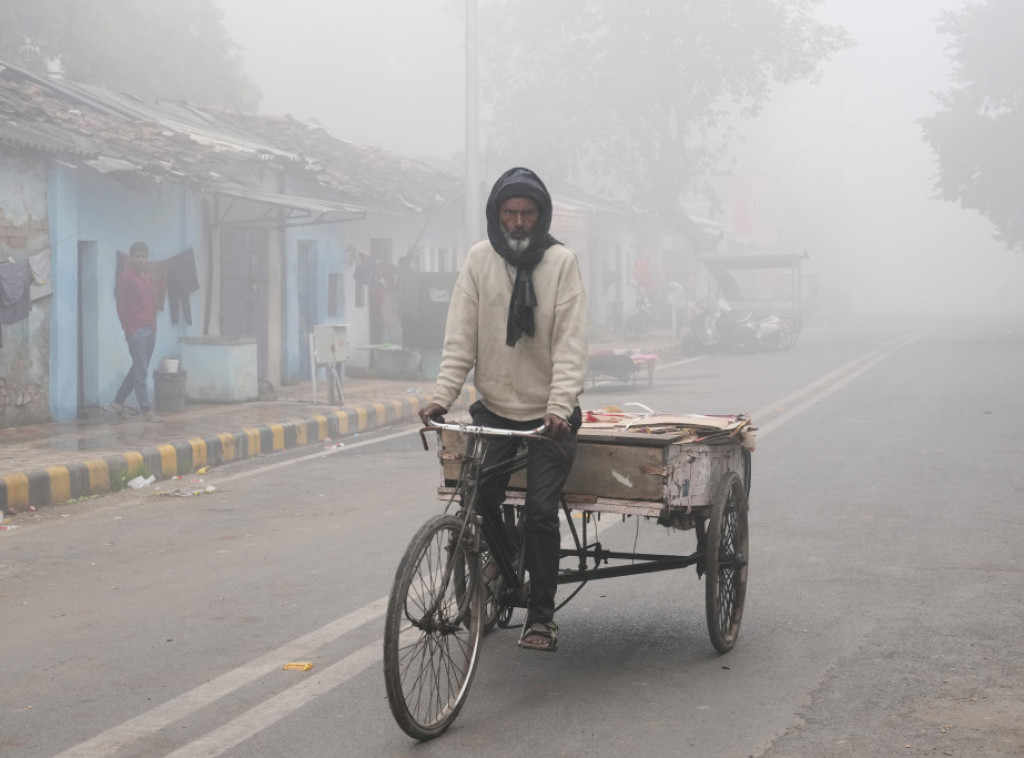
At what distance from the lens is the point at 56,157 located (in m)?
13.7

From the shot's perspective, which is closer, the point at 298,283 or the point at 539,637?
the point at 539,637

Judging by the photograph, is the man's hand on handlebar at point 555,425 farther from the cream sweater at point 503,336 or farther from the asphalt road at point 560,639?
the asphalt road at point 560,639

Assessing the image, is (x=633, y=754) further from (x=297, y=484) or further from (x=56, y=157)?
(x=56, y=157)

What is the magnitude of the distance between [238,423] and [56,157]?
3.36m

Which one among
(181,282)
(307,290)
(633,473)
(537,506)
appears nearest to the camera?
(537,506)

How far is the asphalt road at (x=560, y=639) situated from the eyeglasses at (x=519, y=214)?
5.65 ft

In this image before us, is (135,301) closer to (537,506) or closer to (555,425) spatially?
(537,506)

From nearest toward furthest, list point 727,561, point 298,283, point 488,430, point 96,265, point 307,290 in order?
point 488,430 < point 727,561 < point 96,265 < point 298,283 < point 307,290

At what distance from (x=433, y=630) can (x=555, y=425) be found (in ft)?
2.63

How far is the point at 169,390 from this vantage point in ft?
49.4

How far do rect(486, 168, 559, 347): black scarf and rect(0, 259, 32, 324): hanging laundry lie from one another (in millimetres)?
9701

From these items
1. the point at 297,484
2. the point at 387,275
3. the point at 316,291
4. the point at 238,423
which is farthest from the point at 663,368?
the point at 297,484

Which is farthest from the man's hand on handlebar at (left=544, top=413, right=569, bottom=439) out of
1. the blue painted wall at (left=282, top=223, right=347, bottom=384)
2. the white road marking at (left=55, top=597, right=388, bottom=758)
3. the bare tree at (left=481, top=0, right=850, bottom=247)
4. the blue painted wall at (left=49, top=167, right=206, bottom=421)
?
the bare tree at (left=481, top=0, right=850, bottom=247)

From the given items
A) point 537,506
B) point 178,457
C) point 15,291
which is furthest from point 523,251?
point 15,291
